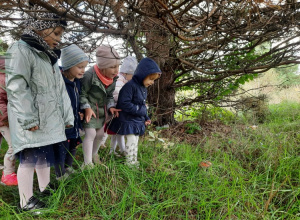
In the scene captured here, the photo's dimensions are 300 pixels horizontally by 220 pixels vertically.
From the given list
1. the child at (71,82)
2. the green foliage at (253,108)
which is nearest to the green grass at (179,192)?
the child at (71,82)

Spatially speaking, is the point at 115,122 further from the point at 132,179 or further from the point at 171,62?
the point at 171,62

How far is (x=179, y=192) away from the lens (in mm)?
1769

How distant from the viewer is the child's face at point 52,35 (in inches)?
63.7

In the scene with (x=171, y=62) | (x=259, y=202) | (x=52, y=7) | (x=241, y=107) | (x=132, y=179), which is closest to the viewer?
(x=52, y=7)

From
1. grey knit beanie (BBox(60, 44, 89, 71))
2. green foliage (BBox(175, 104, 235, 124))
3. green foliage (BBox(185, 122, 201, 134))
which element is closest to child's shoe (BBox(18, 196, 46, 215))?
grey knit beanie (BBox(60, 44, 89, 71))

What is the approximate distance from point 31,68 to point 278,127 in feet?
13.1

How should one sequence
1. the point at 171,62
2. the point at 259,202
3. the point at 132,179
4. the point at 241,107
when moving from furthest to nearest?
1. the point at 241,107
2. the point at 171,62
3. the point at 132,179
4. the point at 259,202

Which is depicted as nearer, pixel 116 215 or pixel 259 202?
pixel 116 215

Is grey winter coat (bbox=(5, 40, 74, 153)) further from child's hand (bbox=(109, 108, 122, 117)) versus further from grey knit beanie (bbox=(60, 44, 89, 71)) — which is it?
child's hand (bbox=(109, 108, 122, 117))

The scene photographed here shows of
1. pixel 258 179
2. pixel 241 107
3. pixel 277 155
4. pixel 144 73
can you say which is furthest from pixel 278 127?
pixel 144 73

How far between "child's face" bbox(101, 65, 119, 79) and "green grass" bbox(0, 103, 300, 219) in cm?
92

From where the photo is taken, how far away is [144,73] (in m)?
2.29

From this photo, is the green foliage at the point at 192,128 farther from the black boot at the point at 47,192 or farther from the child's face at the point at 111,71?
the black boot at the point at 47,192

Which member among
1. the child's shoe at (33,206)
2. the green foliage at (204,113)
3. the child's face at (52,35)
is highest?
the child's face at (52,35)
